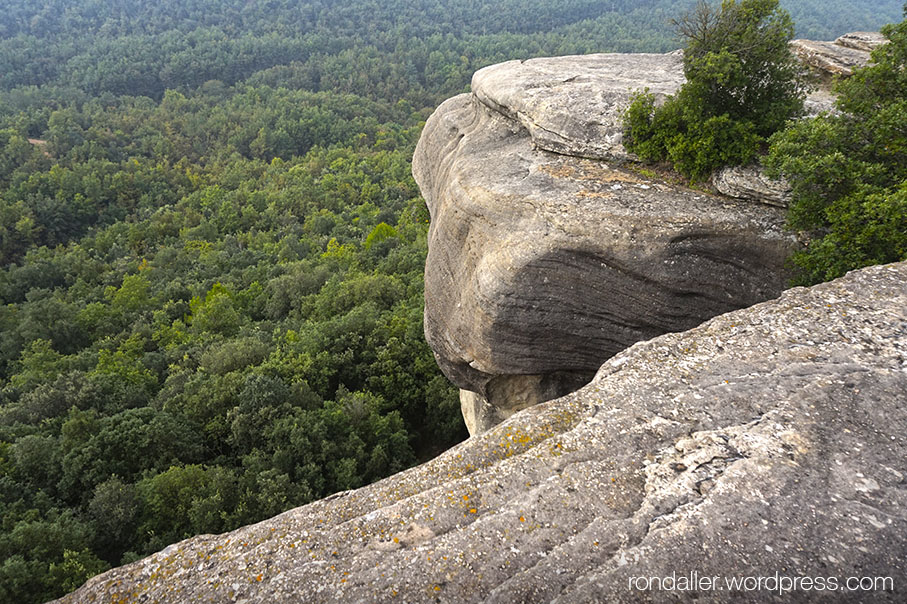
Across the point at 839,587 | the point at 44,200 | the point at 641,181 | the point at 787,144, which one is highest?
the point at 787,144

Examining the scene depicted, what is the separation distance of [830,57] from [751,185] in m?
8.82

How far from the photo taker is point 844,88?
11414 millimetres

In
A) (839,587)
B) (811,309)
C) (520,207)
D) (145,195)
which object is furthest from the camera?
(145,195)

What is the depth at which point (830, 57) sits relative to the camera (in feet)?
55.5

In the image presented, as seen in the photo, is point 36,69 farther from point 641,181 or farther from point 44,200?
point 641,181

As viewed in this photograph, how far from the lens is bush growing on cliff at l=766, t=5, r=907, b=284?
10047 mm

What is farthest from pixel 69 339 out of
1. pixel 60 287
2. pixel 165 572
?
pixel 165 572

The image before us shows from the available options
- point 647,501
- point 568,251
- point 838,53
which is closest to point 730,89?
point 568,251

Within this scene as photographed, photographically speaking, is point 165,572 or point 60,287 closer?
point 165,572

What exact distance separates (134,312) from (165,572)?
139 feet

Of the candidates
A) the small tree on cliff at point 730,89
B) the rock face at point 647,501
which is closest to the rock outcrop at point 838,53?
the small tree on cliff at point 730,89

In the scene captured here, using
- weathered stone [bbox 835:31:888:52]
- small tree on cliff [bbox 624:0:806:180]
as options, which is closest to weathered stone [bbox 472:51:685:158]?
small tree on cliff [bbox 624:0:806:180]

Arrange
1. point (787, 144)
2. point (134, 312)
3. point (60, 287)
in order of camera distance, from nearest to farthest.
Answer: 1. point (787, 144)
2. point (134, 312)
3. point (60, 287)

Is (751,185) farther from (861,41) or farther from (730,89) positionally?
(861,41)
